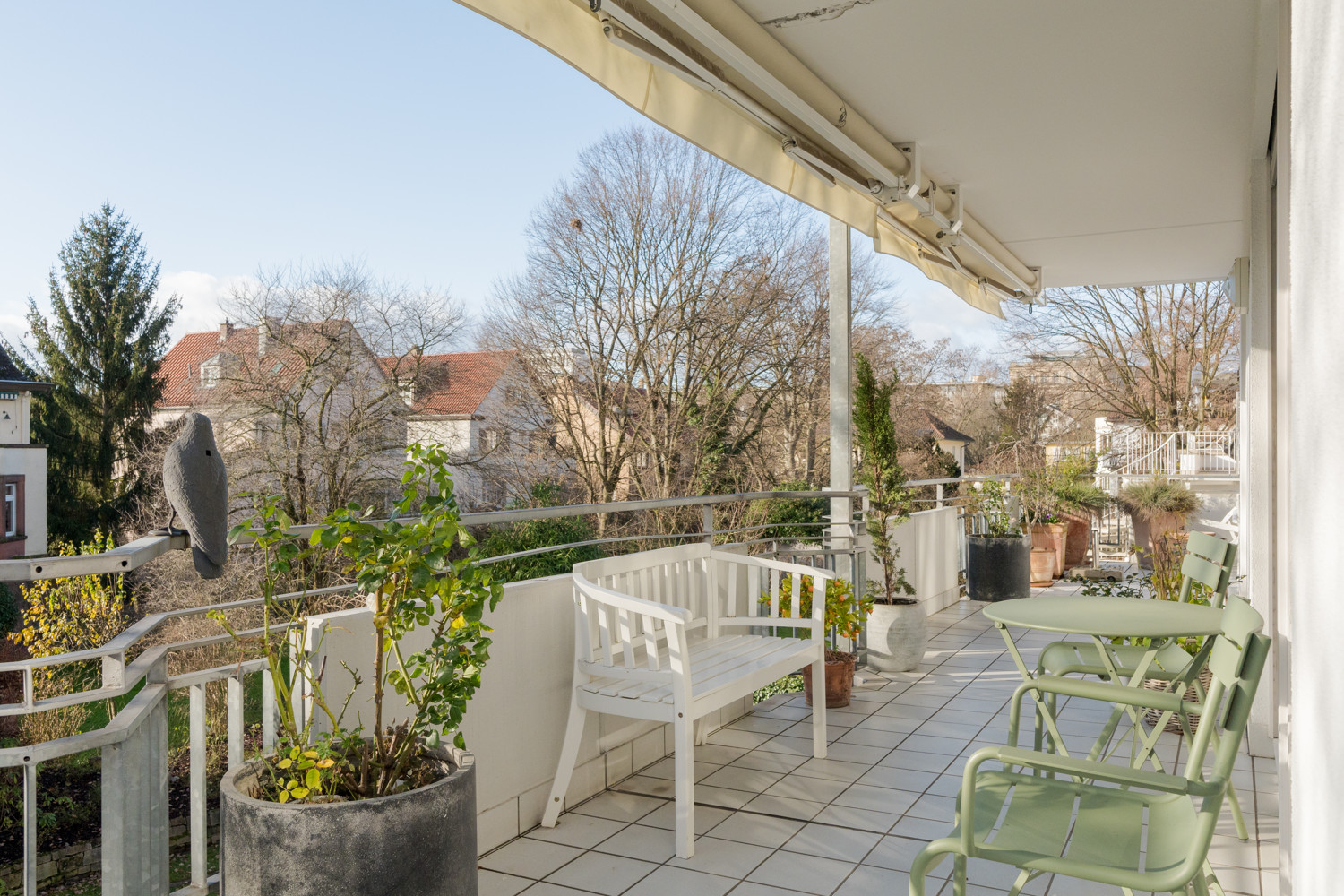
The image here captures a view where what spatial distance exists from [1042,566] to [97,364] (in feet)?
83.6

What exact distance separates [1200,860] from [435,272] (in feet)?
58.0

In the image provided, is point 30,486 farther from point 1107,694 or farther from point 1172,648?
point 1107,694

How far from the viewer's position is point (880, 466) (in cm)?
603

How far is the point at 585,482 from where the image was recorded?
17188mm

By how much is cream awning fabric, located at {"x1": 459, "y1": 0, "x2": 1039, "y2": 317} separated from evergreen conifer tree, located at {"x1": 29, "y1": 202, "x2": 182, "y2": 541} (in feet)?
73.3

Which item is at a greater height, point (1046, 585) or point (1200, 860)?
point (1200, 860)

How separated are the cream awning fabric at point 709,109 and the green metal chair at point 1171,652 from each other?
6.39 ft

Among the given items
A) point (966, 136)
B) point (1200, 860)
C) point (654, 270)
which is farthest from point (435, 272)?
point (1200, 860)

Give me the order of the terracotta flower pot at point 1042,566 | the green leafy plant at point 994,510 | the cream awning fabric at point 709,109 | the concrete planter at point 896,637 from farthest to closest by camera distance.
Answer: the terracotta flower pot at point 1042,566 → the green leafy plant at point 994,510 → the concrete planter at point 896,637 → the cream awning fabric at point 709,109

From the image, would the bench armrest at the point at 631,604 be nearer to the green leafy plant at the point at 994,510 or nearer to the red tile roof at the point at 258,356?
the green leafy plant at the point at 994,510

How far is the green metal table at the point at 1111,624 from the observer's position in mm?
2857

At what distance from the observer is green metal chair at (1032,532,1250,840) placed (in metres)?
3.30

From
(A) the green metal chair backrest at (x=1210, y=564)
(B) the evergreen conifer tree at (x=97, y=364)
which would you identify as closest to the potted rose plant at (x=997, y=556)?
(A) the green metal chair backrest at (x=1210, y=564)

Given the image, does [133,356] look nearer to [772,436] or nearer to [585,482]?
[585,482]
